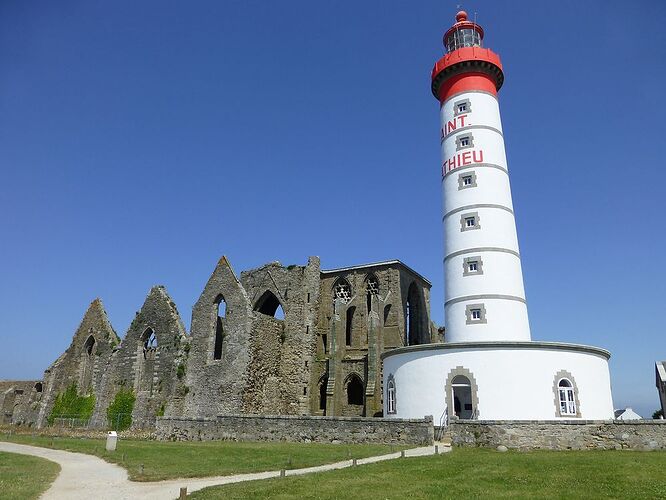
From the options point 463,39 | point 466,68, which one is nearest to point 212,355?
point 466,68

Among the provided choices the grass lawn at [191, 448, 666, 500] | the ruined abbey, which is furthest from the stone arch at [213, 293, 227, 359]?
the grass lawn at [191, 448, 666, 500]

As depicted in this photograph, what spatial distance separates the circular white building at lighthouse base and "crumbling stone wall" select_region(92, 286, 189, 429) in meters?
16.8

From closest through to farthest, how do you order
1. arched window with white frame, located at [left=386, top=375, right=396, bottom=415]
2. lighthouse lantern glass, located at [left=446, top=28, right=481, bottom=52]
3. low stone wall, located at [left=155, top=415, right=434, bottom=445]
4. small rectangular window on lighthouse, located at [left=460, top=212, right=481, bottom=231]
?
low stone wall, located at [left=155, top=415, right=434, bottom=445] < arched window with white frame, located at [left=386, top=375, right=396, bottom=415] < small rectangular window on lighthouse, located at [left=460, top=212, right=481, bottom=231] < lighthouse lantern glass, located at [left=446, top=28, right=481, bottom=52]

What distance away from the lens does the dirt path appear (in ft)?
32.7

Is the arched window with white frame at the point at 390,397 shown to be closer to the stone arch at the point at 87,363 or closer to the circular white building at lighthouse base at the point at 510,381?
the circular white building at lighthouse base at the point at 510,381

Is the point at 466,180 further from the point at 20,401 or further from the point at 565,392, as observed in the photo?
the point at 20,401

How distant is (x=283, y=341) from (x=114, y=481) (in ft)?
76.9

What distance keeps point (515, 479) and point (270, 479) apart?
216 inches

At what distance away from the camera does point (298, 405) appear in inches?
1335

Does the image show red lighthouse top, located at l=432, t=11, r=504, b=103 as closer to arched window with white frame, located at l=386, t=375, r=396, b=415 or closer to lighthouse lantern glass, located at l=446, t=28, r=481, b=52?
lighthouse lantern glass, located at l=446, t=28, r=481, b=52

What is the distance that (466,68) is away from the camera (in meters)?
30.1

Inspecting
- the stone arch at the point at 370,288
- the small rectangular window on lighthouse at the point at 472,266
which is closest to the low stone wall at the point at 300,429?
the small rectangular window on lighthouse at the point at 472,266

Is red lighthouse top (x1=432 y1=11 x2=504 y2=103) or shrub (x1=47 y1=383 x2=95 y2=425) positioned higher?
red lighthouse top (x1=432 y1=11 x2=504 y2=103)

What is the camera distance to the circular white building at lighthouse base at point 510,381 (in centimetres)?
2139
